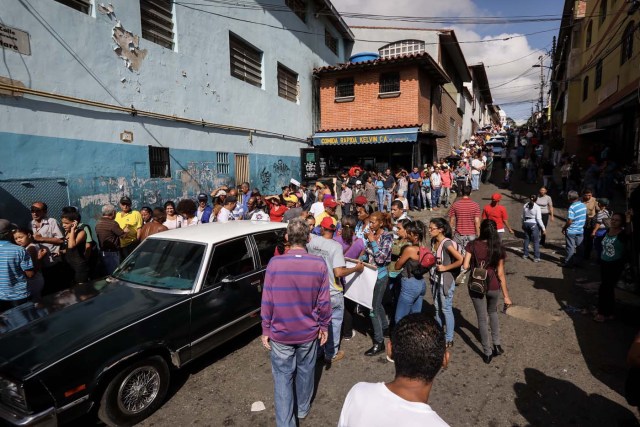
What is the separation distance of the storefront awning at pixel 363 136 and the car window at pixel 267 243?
11.1 m

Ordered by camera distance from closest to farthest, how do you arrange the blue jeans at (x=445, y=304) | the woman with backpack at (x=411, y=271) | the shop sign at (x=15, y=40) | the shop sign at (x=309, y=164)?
1. the woman with backpack at (x=411, y=271)
2. the blue jeans at (x=445, y=304)
3. the shop sign at (x=15, y=40)
4. the shop sign at (x=309, y=164)

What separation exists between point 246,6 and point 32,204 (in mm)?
8546

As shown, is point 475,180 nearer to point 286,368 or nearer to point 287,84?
point 287,84

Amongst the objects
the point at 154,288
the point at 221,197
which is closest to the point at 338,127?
the point at 221,197

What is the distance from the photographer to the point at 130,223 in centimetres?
680

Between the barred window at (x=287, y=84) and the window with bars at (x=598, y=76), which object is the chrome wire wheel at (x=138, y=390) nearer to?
the barred window at (x=287, y=84)

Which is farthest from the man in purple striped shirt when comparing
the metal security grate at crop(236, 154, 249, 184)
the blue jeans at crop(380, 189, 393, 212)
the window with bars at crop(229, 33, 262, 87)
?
the blue jeans at crop(380, 189, 393, 212)

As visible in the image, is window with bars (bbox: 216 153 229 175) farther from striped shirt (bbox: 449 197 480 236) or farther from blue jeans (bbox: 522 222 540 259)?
blue jeans (bbox: 522 222 540 259)

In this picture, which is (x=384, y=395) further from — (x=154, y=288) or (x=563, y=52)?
(x=563, y=52)

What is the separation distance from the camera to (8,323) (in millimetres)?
3629

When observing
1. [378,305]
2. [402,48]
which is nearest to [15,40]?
[378,305]

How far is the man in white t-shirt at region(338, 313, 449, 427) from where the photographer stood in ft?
4.82

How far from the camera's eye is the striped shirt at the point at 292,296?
2988 millimetres

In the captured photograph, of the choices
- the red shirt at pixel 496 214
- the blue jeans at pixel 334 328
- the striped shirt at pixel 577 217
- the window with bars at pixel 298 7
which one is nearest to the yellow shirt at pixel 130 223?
the blue jeans at pixel 334 328
